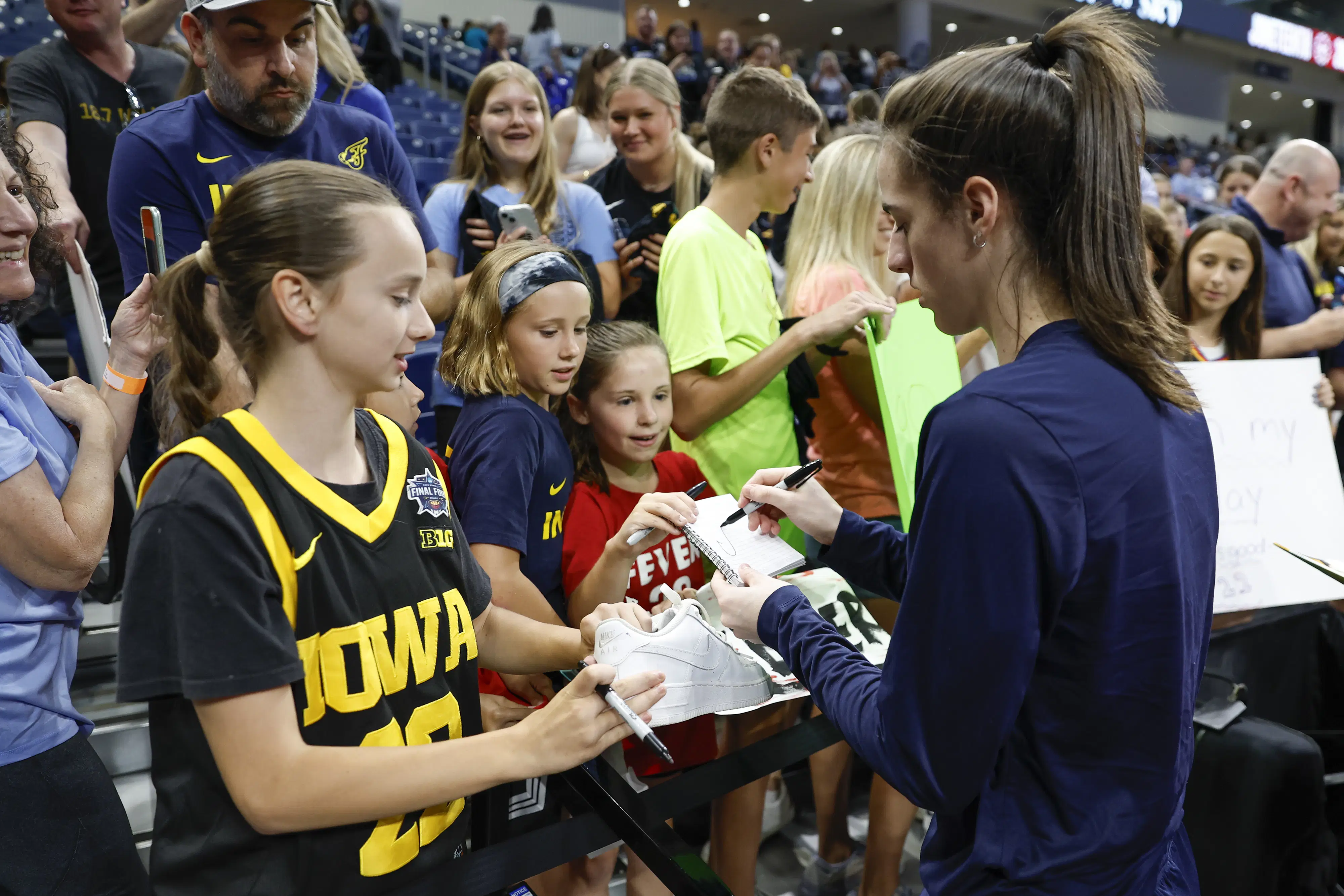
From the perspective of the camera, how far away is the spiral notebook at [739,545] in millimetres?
1570

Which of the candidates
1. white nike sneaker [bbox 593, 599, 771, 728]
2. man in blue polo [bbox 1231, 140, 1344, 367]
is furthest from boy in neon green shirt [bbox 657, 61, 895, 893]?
man in blue polo [bbox 1231, 140, 1344, 367]

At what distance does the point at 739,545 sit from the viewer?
1606 mm

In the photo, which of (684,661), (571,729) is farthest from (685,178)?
(571,729)

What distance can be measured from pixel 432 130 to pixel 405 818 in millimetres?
8828

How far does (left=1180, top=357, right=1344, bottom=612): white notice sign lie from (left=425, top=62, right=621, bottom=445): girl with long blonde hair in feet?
6.13

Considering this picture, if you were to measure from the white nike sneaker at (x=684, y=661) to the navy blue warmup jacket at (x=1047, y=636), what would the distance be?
31 cm

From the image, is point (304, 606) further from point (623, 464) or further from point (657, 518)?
point (623, 464)

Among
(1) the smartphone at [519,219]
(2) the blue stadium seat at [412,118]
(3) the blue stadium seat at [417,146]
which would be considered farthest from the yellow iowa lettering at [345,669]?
(2) the blue stadium seat at [412,118]

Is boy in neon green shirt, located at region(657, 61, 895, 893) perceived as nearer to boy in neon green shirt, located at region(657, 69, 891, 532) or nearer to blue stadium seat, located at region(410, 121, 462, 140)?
boy in neon green shirt, located at region(657, 69, 891, 532)

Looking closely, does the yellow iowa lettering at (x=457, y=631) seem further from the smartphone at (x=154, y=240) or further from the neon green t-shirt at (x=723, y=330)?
the neon green t-shirt at (x=723, y=330)

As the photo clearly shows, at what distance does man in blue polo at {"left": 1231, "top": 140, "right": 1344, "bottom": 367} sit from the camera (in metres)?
3.63

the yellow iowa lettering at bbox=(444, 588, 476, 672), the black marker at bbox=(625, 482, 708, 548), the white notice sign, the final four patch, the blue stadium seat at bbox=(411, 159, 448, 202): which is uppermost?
the final four patch

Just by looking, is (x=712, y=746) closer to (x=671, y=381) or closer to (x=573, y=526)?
(x=573, y=526)

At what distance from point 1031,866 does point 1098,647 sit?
250 mm
